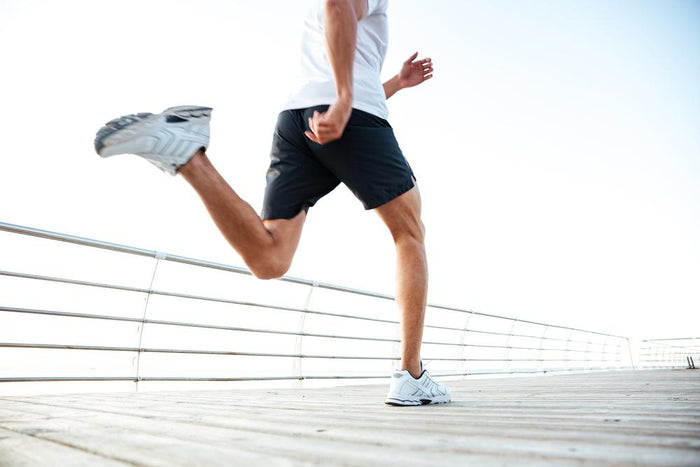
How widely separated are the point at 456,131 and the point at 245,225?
22.8 meters

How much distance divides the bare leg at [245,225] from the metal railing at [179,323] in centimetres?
98

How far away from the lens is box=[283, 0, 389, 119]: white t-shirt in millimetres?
1517

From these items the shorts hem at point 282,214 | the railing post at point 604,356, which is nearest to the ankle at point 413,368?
the shorts hem at point 282,214

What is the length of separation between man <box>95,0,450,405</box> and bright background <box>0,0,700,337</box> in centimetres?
1004

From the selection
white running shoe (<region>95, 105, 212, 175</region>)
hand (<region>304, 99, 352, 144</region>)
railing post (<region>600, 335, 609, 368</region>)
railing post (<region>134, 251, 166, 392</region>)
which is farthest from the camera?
railing post (<region>600, 335, 609, 368</region>)

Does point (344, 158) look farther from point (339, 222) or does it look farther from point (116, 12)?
point (116, 12)

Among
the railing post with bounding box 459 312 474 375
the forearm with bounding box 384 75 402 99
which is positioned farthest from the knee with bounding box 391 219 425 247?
the railing post with bounding box 459 312 474 375

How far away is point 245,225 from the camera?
1.41 metres

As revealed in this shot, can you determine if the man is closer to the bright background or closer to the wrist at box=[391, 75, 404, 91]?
the wrist at box=[391, 75, 404, 91]

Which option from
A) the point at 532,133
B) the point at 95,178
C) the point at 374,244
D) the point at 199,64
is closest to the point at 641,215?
the point at 532,133

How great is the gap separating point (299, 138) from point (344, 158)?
241 mm

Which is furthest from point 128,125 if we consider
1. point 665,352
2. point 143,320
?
point 665,352

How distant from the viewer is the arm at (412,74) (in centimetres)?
209

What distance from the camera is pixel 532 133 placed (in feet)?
75.8
